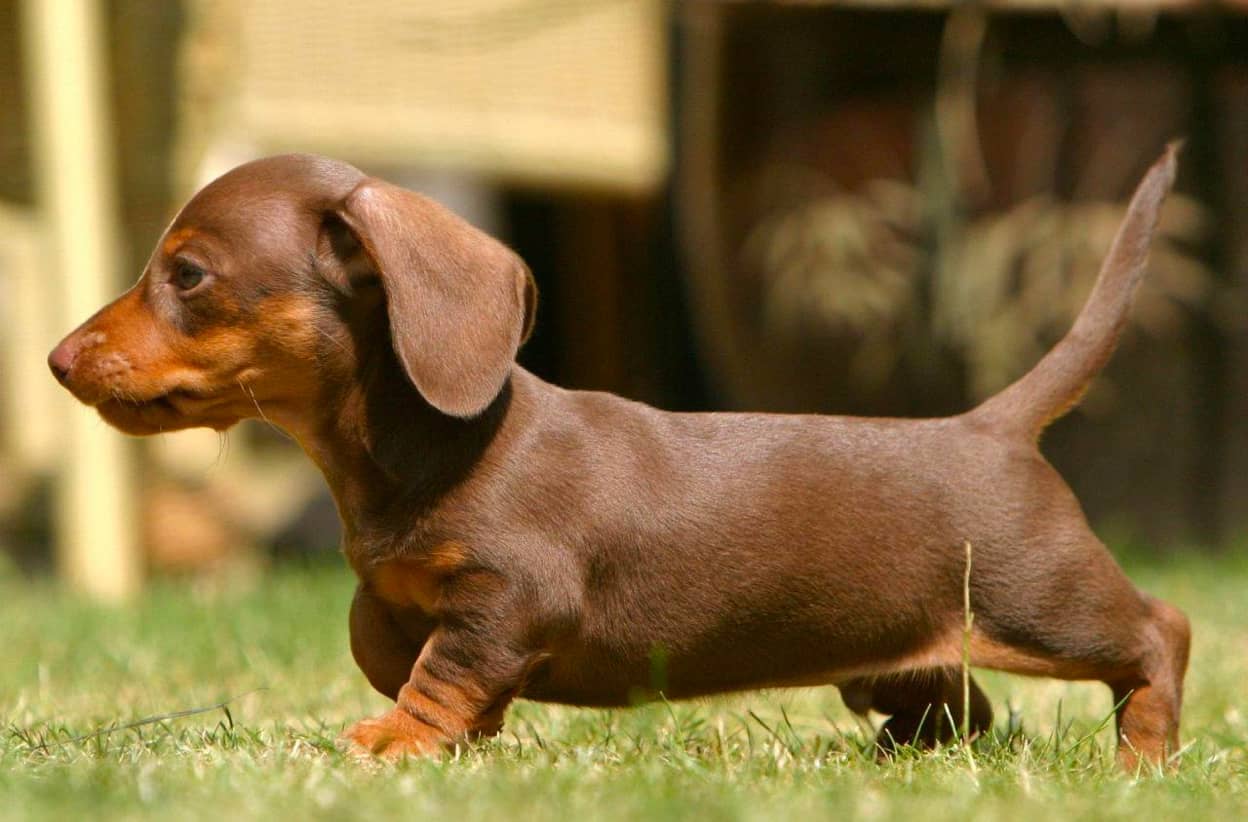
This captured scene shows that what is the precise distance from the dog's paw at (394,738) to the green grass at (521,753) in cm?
5

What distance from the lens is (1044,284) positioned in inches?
263

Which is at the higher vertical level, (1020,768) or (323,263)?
(323,263)


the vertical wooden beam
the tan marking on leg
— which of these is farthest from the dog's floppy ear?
the vertical wooden beam

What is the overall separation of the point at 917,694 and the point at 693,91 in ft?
13.0

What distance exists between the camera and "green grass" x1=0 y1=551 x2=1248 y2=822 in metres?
2.36

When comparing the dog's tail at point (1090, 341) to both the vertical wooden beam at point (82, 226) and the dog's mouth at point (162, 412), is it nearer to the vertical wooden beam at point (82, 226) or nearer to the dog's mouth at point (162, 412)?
the dog's mouth at point (162, 412)

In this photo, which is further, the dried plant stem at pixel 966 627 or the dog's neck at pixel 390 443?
the dried plant stem at pixel 966 627

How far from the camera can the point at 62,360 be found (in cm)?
306

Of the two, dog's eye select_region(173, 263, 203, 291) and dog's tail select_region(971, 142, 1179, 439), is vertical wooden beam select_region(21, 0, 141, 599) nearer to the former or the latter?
dog's eye select_region(173, 263, 203, 291)

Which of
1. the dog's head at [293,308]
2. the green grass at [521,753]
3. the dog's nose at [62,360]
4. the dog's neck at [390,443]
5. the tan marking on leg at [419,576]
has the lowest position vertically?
the green grass at [521,753]

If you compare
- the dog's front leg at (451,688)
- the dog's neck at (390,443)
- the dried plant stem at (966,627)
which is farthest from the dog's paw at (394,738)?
the dried plant stem at (966,627)

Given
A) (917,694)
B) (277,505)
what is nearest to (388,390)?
(917,694)

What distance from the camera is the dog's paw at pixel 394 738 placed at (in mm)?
2877

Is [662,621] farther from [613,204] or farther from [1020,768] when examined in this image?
[613,204]
